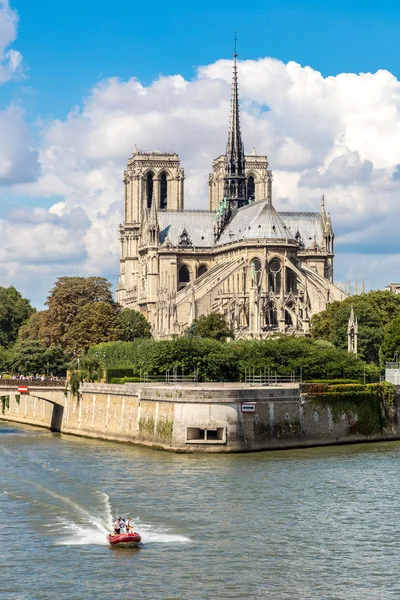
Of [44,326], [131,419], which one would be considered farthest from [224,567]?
[44,326]

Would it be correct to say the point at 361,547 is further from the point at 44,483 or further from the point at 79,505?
the point at 44,483

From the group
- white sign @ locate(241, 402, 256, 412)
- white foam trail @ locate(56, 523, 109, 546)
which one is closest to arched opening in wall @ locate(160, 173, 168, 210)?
white sign @ locate(241, 402, 256, 412)

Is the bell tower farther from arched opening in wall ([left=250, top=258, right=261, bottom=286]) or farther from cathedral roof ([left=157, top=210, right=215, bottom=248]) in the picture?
arched opening in wall ([left=250, top=258, right=261, bottom=286])

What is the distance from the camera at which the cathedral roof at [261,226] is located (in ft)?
484

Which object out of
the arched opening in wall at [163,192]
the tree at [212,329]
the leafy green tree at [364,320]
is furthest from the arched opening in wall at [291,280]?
the arched opening in wall at [163,192]

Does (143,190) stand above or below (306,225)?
above

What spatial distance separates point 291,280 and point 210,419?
7904 centimetres

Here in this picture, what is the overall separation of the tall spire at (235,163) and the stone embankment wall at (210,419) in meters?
84.3

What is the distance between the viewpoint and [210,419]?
6875 centimetres

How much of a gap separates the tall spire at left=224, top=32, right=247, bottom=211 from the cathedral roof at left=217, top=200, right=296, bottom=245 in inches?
395

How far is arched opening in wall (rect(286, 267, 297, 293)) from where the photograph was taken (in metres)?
146

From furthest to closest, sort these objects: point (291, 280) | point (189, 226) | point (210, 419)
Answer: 1. point (189, 226)
2. point (291, 280)
3. point (210, 419)

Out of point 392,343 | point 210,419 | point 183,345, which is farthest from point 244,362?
point 392,343

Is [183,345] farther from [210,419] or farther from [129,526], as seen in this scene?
[129,526]
